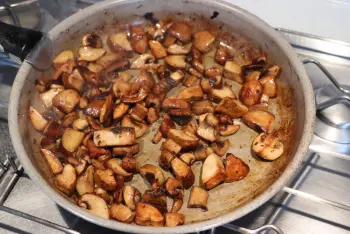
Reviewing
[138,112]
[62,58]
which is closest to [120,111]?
[138,112]

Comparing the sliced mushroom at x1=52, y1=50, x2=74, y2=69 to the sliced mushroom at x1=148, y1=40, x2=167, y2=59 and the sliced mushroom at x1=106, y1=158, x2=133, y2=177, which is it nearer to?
the sliced mushroom at x1=148, y1=40, x2=167, y2=59

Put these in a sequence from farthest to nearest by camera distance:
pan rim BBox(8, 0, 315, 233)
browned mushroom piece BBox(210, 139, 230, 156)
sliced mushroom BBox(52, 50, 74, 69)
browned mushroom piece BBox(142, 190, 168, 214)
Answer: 1. sliced mushroom BBox(52, 50, 74, 69)
2. browned mushroom piece BBox(210, 139, 230, 156)
3. browned mushroom piece BBox(142, 190, 168, 214)
4. pan rim BBox(8, 0, 315, 233)

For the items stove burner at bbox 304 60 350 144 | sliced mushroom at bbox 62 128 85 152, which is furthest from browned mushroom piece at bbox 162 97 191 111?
stove burner at bbox 304 60 350 144

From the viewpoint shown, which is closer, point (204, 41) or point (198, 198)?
point (198, 198)

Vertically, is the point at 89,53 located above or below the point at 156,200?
above

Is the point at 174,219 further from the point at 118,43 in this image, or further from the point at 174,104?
the point at 118,43

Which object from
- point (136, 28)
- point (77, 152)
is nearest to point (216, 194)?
point (77, 152)
